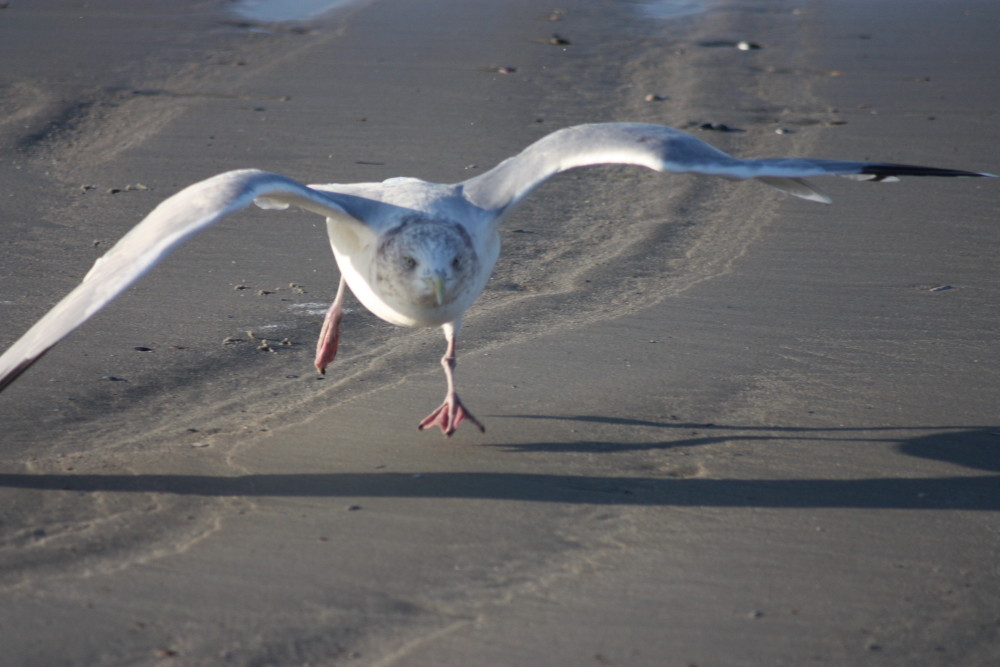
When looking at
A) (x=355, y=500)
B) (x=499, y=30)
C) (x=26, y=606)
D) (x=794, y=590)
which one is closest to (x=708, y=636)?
(x=794, y=590)

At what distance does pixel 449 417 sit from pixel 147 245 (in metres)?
1.34

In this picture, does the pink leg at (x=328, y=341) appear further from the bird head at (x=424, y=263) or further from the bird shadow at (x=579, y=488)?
the bird shadow at (x=579, y=488)

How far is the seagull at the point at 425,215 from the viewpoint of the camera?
395cm

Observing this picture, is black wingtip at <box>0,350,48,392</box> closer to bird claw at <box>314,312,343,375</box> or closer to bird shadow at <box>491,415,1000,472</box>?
bird claw at <box>314,312,343,375</box>

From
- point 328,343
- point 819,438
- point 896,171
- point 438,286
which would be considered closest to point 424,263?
point 438,286

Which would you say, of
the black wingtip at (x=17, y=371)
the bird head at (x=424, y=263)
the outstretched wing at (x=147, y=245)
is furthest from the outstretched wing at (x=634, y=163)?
the black wingtip at (x=17, y=371)

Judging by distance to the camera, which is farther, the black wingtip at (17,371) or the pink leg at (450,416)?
the pink leg at (450,416)

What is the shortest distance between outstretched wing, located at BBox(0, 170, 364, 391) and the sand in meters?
0.52

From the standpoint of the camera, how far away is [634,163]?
4.62m

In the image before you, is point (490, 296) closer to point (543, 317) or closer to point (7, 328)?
point (543, 317)

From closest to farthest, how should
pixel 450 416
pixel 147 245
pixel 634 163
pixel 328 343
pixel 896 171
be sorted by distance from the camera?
pixel 147 245 → pixel 450 416 → pixel 634 163 → pixel 896 171 → pixel 328 343

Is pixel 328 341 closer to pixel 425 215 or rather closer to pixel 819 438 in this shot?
pixel 425 215

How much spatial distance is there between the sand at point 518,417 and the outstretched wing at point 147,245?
0.52 m

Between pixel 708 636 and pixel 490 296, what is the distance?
329 centimetres
